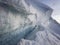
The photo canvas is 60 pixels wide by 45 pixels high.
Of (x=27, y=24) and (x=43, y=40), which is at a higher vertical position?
(x=27, y=24)

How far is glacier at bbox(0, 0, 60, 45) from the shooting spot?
4.08 feet

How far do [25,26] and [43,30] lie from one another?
16 centimetres

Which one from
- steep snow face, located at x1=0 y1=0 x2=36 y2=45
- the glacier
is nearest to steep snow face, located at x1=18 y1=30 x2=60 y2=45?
the glacier

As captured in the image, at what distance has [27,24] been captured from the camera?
1393 mm

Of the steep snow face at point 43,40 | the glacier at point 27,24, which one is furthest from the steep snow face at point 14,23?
the steep snow face at point 43,40

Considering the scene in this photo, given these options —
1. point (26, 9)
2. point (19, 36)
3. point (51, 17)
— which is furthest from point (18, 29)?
point (51, 17)

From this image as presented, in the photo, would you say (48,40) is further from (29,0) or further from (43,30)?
(29,0)

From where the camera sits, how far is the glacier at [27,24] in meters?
1.24

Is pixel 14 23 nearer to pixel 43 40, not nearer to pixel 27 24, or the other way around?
pixel 27 24

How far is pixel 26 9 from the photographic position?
1312 millimetres

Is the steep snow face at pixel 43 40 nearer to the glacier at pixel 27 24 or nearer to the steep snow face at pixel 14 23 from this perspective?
the glacier at pixel 27 24

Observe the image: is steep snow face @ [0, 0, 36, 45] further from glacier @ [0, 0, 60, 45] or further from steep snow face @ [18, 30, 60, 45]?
steep snow face @ [18, 30, 60, 45]

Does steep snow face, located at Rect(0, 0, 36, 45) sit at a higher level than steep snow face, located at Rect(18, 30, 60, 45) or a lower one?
higher

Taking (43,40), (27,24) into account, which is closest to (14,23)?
(27,24)
